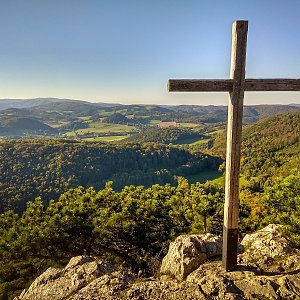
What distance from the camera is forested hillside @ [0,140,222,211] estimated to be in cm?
7919

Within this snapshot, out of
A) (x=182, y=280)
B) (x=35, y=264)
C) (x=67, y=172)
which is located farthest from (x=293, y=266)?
(x=67, y=172)

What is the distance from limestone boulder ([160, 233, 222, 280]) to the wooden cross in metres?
0.89

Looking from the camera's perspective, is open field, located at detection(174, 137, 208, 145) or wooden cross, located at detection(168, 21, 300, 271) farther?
open field, located at detection(174, 137, 208, 145)

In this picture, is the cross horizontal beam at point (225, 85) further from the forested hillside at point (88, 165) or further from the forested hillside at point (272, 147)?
the forested hillside at point (272, 147)

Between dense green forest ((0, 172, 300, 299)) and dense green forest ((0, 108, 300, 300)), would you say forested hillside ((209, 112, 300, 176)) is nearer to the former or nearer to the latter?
dense green forest ((0, 108, 300, 300))

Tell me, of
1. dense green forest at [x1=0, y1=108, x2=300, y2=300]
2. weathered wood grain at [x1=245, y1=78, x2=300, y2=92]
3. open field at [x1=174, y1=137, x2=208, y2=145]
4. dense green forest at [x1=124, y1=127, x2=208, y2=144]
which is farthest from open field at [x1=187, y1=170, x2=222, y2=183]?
weathered wood grain at [x1=245, y1=78, x2=300, y2=92]

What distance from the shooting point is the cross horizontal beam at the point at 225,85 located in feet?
15.4

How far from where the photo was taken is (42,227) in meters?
10.1

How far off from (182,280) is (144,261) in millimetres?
3677

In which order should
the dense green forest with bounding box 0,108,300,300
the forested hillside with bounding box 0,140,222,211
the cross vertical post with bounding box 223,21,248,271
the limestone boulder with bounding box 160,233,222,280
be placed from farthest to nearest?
the forested hillside with bounding box 0,140,222,211 → the dense green forest with bounding box 0,108,300,300 → the limestone boulder with bounding box 160,233,222,280 → the cross vertical post with bounding box 223,21,248,271

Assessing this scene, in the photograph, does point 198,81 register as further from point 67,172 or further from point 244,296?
point 67,172

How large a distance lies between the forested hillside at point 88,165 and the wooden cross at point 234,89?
63.6 m

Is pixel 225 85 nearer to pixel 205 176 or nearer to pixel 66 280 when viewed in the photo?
pixel 66 280

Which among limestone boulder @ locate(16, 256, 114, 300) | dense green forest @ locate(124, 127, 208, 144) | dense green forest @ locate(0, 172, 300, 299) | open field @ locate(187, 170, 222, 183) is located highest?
limestone boulder @ locate(16, 256, 114, 300)
